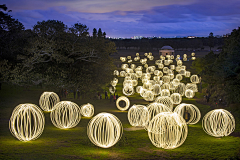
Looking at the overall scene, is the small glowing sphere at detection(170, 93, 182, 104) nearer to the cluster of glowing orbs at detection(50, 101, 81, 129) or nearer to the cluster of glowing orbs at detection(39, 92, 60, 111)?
the cluster of glowing orbs at detection(39, 92, 60, 111)

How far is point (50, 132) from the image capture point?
688 inches

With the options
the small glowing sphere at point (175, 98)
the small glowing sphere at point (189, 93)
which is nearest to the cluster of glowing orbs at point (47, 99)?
the small glowing sphere at point (175, 98)

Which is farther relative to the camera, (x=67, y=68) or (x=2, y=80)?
(x=67, y=68)

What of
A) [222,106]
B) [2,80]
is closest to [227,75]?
[222,106]

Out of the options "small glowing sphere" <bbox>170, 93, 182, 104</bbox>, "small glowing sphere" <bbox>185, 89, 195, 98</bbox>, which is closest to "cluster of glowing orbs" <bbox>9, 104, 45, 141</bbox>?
"small glowing sphere" <bbox>170, 93, 182, 104</bbox>

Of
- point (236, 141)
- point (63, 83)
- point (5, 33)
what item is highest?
point (5, 33)

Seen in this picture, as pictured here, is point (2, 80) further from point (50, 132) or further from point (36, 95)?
point (36, 95)

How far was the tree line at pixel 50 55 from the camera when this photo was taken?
21.3m

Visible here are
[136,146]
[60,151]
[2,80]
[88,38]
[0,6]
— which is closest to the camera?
[60,151]

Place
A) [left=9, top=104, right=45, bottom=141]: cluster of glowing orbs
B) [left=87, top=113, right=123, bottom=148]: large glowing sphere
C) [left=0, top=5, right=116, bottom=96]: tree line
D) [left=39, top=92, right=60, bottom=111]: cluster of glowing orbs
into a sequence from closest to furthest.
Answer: [left=87, top=113, right=123, bottom=148]: large glowing sphere → [left=9, top=104, right=45, bottom=141]: cluster of glowing orbs → [left=0, top=5, right=116, bottom=96]: tree line → [left=39, top=92, right=60, bottom=111]: cluster of glowing orbs

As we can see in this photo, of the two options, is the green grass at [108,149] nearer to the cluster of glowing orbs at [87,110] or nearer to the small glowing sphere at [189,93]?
the cluster of glowing orbs at [87,110]

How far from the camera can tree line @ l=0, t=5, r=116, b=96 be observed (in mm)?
21328

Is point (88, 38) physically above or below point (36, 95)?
above

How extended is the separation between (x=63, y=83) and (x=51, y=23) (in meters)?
5.86
